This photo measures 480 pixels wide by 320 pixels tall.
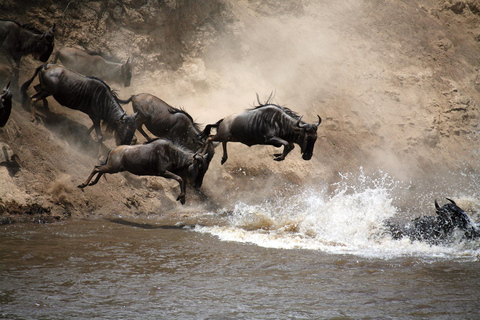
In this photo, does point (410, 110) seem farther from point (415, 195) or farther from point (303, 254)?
point (303, 254)

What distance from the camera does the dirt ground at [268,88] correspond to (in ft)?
30.9

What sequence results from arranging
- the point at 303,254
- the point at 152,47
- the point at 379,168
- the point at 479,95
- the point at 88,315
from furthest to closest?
the point at 479,95, the point at 379,168, the point at 152,47, the point at 303,254, the point at 88,315

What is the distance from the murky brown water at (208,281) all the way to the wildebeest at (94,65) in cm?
545

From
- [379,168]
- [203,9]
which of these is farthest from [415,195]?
[203,9]

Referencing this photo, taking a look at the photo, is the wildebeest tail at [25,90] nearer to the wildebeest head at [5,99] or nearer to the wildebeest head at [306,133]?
the wildebeest head at [5,99]

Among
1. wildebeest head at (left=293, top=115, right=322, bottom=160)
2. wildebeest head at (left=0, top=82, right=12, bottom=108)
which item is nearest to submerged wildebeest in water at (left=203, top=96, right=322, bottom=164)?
wildebeest head at (left=293, top=115, right=322, bottom=160)

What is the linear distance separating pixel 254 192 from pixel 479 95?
478 inches

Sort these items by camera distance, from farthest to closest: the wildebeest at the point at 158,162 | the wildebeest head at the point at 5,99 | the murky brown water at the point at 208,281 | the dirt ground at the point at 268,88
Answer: the dirt ground at the point at 268,88, the wildebeest at the point at 158,162, the wildebeest head at the point at 5,99, the murky brown water at the point at 208,281

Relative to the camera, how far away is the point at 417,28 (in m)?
20.3

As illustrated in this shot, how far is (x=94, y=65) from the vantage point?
11750 millimetres

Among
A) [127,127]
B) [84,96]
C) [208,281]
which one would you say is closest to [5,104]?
[84,96]

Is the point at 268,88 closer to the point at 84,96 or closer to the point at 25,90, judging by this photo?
the point at 84,96

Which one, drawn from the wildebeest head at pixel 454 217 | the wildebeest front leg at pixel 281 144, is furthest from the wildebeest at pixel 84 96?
the wildebeest head at pixel 454 217

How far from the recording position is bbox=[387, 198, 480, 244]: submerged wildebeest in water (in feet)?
22.9
